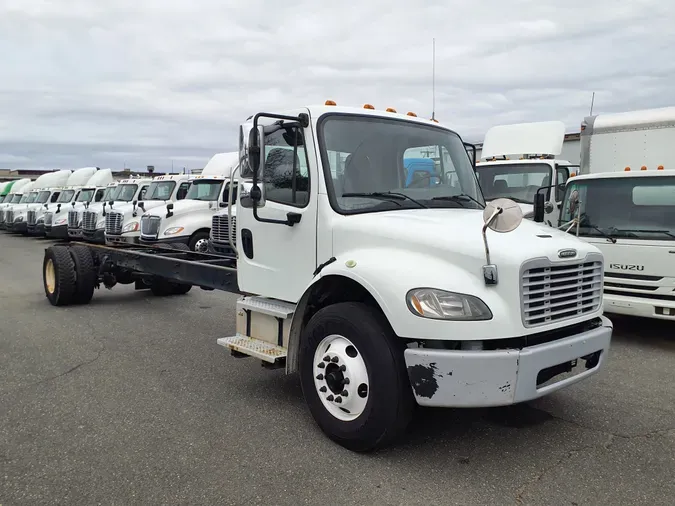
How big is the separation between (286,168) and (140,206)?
13236mm

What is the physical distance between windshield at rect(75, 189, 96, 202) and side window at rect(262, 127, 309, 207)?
2101 centimetres

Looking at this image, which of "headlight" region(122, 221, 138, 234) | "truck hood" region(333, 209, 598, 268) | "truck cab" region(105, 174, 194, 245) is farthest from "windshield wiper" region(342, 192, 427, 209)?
"headlight" region(122, 221, 138, 234)

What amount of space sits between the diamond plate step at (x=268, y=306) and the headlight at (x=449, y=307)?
1.38m

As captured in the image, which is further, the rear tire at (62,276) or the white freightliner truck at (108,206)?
the white freightliner truck at (108,206)

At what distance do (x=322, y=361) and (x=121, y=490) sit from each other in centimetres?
145

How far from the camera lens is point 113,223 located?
1750cm

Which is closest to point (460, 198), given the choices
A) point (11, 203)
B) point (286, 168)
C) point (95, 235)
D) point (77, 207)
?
point (286, 168)

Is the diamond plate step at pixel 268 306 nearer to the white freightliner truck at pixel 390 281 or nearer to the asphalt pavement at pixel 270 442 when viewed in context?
the white freightliner truck at pixel 390 281

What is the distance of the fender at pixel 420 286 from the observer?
341 cm

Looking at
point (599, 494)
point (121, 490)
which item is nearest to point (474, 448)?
point (599, 494)

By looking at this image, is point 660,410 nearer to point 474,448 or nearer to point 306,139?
point 474,448

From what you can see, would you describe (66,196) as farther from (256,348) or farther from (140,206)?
(256,348)

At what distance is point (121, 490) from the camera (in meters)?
3.48

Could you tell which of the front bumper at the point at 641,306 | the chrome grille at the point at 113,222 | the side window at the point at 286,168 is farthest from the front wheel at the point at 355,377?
the chrome grille at the point at 113,222
